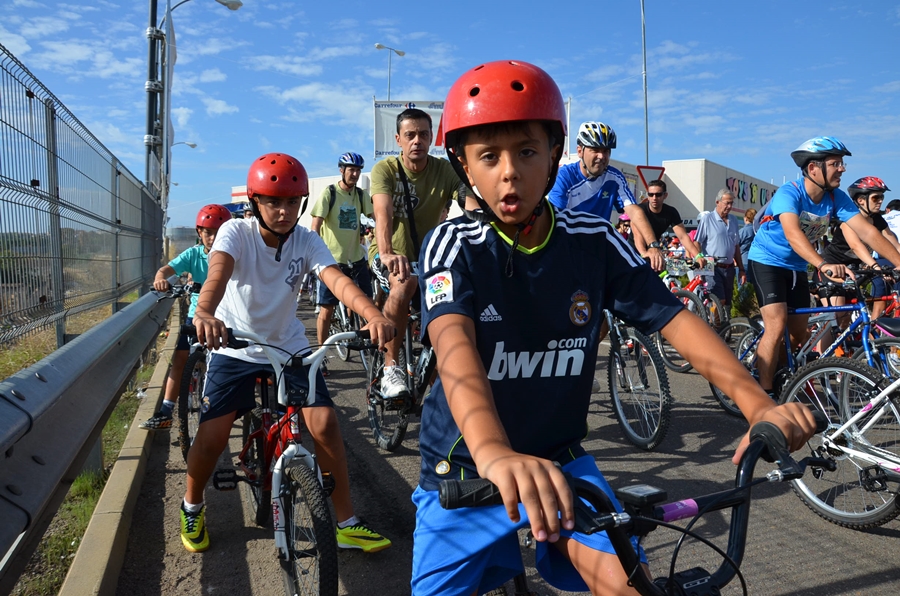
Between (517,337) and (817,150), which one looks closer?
(517,337)

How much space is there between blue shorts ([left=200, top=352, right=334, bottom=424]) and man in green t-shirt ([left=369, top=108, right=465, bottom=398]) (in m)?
1.54

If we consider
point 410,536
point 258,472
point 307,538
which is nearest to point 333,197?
point 258,472

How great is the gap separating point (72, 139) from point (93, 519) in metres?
2.56

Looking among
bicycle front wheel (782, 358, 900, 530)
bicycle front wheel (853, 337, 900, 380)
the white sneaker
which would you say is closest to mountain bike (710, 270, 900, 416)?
bicycle front wheel (853, 337, 900, 380)

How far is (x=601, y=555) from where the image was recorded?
1.67 m

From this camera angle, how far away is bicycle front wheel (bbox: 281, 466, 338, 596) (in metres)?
2.82

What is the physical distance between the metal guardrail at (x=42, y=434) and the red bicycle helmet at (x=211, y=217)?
10.9 ft

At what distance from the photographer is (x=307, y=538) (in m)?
3.04

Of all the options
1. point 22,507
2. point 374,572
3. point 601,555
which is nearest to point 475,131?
point 601,555

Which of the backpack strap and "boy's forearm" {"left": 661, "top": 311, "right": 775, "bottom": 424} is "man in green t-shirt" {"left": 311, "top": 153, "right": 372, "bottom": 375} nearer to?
the backpack strap

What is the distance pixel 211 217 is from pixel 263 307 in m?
3.07

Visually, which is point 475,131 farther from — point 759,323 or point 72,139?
point 759,323

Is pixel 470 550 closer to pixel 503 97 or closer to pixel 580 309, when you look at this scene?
pixel 580 309

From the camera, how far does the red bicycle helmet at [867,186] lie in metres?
8.64
